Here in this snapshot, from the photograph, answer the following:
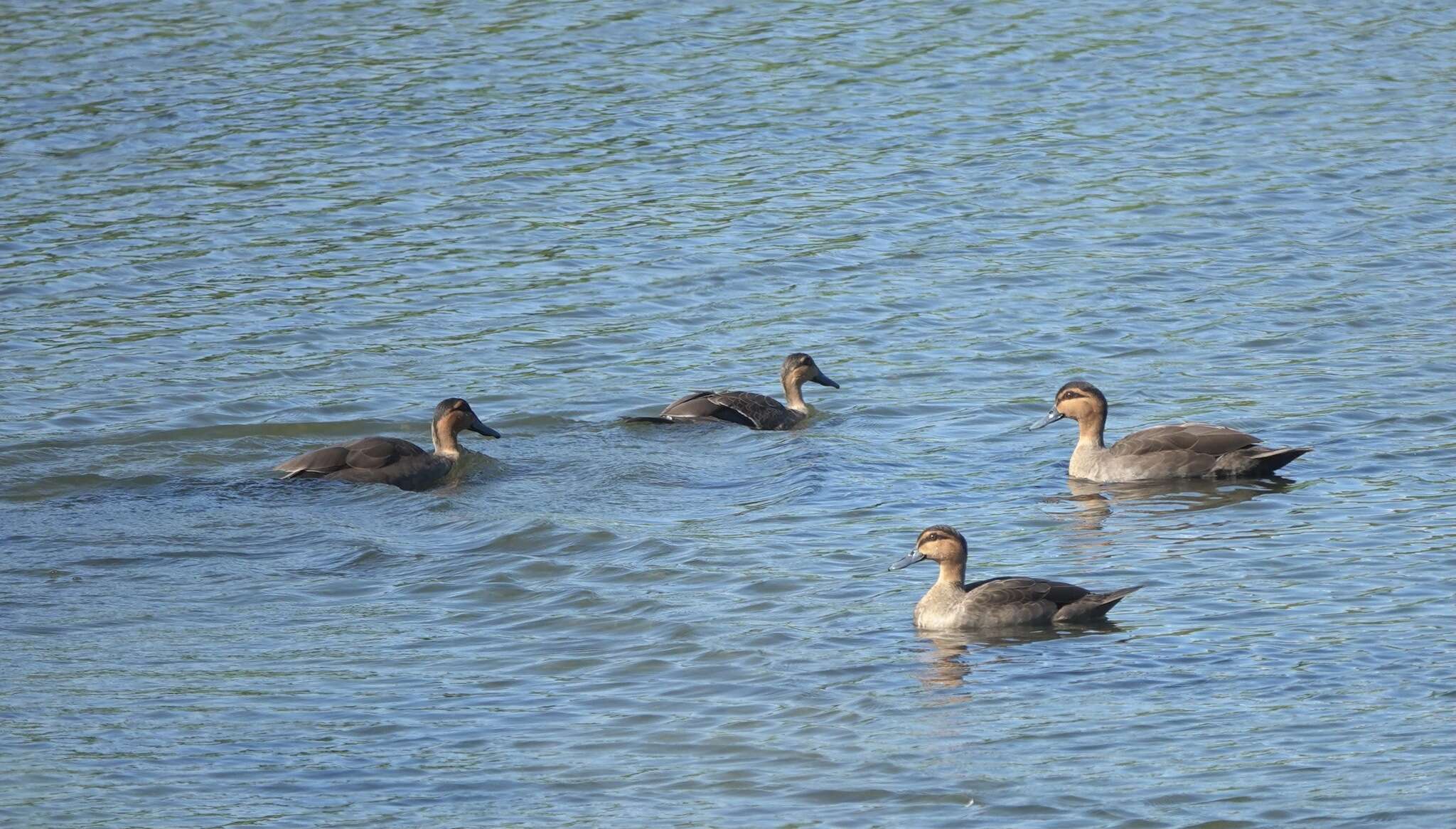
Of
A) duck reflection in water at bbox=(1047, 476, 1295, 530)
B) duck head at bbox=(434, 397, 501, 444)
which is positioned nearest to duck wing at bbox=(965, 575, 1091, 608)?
duck reflection in water at bbox=(1047, 476, 1295, 530)

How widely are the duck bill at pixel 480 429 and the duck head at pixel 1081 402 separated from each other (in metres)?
4.20

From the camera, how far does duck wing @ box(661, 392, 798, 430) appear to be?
16078 mm

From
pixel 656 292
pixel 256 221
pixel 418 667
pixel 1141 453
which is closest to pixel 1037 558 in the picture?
pixel 1141 453

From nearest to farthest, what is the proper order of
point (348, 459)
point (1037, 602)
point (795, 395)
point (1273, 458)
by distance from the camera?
point (1037, 602), point (1273, 458), point (348, 459), point (795, 395)

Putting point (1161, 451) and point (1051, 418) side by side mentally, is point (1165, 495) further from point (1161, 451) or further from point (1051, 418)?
point (1051, 418)

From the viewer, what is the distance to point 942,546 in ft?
38.8

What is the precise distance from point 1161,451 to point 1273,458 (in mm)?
804

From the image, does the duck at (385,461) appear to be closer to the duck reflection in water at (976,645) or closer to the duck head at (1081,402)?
the duck head at (1081,402)

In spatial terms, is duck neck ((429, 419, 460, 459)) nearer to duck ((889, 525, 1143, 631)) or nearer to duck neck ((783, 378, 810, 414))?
duck neck ((783, 378, 810, 414))

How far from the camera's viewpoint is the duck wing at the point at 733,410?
633 inches

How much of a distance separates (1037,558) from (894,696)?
2740 mm

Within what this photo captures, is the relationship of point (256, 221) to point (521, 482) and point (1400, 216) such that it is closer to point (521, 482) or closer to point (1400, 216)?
point (521, 482)

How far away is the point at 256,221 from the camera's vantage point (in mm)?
22047

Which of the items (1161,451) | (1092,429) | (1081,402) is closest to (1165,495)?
(1161,451)
